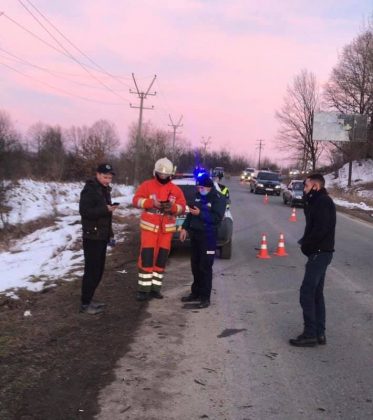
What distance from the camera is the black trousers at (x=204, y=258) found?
23.6 feet

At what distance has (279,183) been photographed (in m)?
43.5

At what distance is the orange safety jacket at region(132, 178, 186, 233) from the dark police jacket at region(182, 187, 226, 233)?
0.25 metres

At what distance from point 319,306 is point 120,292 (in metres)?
A: 3.15

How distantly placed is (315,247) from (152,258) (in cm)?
252

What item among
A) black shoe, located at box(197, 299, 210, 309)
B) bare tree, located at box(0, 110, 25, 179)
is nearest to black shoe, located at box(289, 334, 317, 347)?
black shoe, located at box(197, 299, 210, 309)

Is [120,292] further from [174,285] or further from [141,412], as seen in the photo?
[141,412]

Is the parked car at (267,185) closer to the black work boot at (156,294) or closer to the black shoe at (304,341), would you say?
the black work boot at (156,294)

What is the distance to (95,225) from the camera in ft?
21.1

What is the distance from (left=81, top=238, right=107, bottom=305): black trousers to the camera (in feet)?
21.3

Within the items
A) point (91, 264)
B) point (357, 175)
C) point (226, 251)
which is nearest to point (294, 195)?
point (226, 251)

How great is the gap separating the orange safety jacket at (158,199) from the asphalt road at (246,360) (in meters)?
1.07

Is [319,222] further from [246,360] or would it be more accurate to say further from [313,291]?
[246,360]

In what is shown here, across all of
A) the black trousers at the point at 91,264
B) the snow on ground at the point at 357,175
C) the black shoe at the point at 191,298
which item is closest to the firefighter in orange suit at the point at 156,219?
the black shoe at the point at 191,298

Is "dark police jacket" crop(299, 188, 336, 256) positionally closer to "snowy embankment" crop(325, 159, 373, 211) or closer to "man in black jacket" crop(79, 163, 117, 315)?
"man in black jacket" crop(79, 163, 117, 315)
